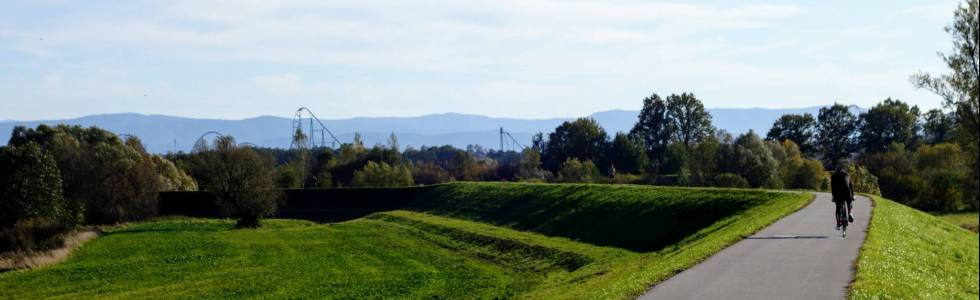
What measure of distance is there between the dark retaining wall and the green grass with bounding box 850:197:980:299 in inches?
2652

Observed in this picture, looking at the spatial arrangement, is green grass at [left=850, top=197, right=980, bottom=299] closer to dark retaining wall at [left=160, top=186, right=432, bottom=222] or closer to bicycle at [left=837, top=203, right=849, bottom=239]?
bicycle at [left=837, top=203, right=849, bottom=239]

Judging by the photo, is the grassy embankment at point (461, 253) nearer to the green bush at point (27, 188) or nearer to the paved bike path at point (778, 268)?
the paved bike path at point (778, 268)

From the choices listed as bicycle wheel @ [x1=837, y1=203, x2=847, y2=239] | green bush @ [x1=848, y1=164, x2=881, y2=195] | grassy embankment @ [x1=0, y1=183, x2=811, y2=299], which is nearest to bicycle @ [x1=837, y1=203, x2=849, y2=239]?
bicycle wheel @ [x1=837, y1=203, x2=847, y2=239]

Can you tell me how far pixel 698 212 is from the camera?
47438mm

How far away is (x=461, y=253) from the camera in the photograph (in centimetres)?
5228

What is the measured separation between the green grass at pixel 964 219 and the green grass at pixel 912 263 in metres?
25.5

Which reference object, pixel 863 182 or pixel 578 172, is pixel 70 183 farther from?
pixel 863 182

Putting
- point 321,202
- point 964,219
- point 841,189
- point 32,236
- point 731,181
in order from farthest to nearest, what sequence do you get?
point 321,202 → point 731,181 → point 964,219 → point 32,236 → point 841,189

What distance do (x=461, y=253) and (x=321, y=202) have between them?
55634 millimetres

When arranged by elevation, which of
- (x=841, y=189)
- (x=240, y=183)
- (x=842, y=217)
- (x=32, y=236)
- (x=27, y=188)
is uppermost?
(x=841, y=189)

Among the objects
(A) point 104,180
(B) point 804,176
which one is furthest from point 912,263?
(A) point 104,180

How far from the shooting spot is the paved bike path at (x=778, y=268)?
20.6 meters

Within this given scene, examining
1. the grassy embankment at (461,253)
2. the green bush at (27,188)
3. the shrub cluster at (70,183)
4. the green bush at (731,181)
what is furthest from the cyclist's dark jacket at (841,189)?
the green bush at (27,188)

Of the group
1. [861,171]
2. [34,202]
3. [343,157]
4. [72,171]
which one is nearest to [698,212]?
[861,171]
